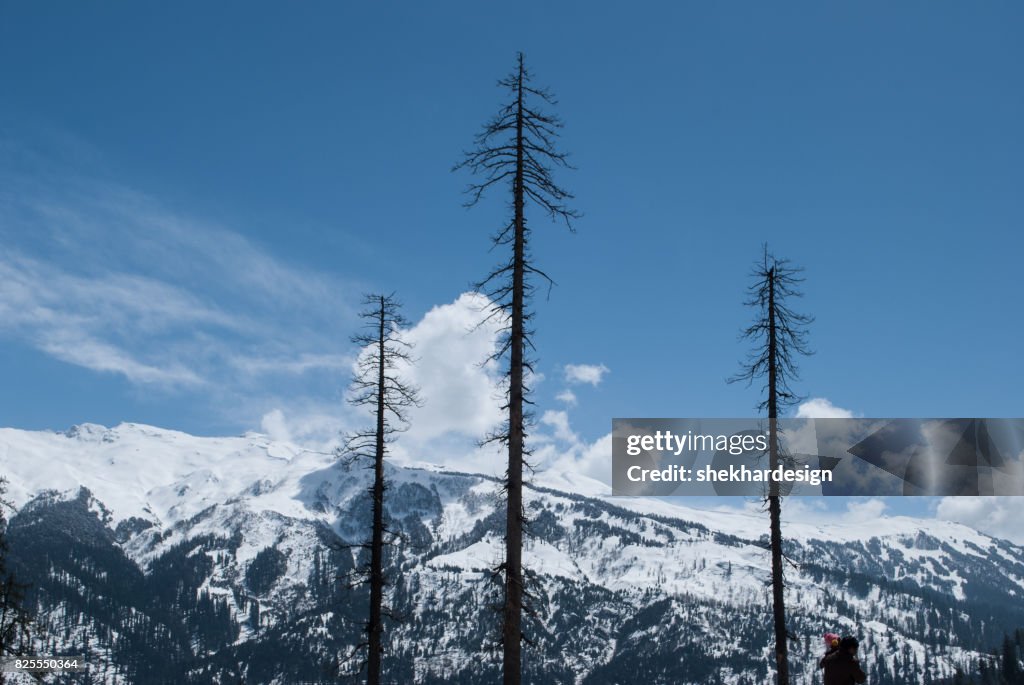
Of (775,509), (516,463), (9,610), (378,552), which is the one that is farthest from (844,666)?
(9,610)

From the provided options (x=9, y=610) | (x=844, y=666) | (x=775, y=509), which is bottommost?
(x=9, y=610)

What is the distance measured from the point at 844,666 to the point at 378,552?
15191 millimetres

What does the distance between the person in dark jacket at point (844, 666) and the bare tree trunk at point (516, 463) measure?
23.0 feet

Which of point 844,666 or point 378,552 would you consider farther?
point 378,552

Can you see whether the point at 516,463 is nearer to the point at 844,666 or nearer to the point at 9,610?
the point at 844,666

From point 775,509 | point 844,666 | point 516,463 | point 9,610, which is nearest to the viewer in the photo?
point 844,666

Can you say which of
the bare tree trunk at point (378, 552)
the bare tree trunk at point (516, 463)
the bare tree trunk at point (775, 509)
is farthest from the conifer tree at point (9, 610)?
the bare tree trunk at point (775, 509)

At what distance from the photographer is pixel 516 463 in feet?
65.8

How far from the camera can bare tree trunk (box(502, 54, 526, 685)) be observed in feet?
63.4

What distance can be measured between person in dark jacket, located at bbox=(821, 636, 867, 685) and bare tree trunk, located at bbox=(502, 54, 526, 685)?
23.0 feet

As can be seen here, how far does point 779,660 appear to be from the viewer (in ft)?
82.8

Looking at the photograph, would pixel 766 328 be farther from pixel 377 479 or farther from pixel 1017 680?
pixel 1017 680

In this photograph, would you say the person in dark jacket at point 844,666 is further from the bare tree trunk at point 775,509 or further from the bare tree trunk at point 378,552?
the bare tree trunk at point 378,552

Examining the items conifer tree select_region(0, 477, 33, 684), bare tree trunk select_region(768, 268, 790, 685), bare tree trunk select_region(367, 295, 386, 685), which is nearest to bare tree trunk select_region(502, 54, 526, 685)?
bare tree trunk select_region(367, 295, 386, 685)
